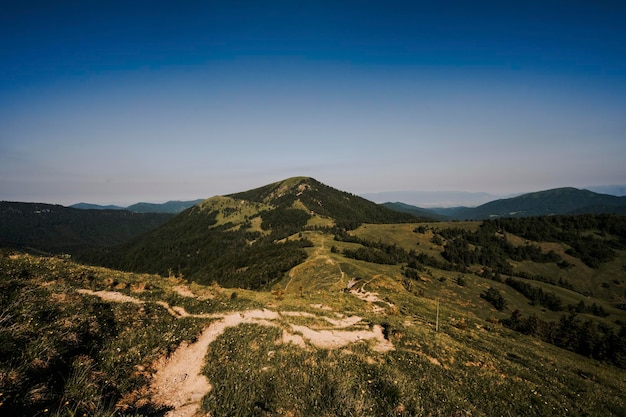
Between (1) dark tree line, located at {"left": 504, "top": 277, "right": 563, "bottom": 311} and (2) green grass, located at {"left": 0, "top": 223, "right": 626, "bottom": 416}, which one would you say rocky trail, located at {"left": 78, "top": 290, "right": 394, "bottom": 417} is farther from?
(1) dark tree line, located at {"left": 504, "top": 277, "right": 563, "bottom": 311}

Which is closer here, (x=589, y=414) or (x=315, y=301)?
(x=589, y=414)

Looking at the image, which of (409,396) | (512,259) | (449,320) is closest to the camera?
(409,396)

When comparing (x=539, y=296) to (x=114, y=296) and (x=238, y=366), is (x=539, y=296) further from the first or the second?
(x=114, y=296)

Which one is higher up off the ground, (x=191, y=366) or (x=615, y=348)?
(x=191, y=366)

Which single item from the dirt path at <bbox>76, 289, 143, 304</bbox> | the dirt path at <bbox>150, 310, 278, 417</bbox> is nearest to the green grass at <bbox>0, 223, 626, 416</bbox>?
the dirt path at <bbox>150, 310, 278, 417</bbox>

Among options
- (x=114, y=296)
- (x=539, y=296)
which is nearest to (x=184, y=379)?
(x=114, y=296)

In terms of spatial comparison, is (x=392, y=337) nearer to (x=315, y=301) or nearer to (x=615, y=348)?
(x=315, y=301)

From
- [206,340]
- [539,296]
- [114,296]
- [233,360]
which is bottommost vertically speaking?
[539,296]

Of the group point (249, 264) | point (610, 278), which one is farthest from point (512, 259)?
point (249, 264)

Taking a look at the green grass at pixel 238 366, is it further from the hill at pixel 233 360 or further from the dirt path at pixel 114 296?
the dirt path at pixel 114 296

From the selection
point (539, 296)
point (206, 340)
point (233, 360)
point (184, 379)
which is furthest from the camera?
point (539, 296)

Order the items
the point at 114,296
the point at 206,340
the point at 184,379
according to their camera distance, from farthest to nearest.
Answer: the point at 114,296, the point at 206,340, the point at 184,379
